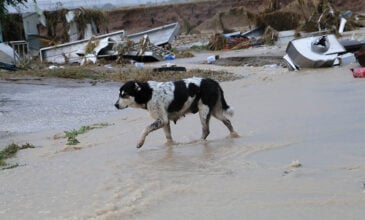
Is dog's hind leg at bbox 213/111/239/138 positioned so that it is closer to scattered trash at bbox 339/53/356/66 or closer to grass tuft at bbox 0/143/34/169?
grass tuft at bbox 0/143/34/169

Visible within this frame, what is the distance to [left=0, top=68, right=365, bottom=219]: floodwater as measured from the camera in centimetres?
446

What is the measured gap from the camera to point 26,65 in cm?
2812

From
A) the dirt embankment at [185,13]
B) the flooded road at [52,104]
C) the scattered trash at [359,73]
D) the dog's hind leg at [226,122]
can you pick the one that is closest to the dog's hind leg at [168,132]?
the dog's hind leg at [226,122]

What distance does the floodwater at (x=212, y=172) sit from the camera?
446 centimetres

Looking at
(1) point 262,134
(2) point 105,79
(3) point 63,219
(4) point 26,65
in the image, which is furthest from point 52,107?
(4) point 26,65

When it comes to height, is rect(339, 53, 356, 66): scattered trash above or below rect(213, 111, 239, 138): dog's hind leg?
below

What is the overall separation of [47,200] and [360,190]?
254cm

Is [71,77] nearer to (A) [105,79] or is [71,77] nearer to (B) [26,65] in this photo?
(A) [105,79]

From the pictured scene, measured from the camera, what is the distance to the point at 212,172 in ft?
18.7

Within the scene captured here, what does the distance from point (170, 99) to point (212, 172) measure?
2.42 metres

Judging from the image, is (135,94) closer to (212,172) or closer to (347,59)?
(212,172)

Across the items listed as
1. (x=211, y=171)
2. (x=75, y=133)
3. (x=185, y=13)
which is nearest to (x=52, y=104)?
(x=75, y=133)

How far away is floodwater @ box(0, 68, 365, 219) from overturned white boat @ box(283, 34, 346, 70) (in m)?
8.31

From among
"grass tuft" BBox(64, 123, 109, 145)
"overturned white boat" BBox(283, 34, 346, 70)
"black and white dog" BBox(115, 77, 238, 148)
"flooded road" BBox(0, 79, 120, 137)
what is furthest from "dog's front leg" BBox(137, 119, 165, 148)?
"overturned white boat" BBox(283, 34, 346, 70)
